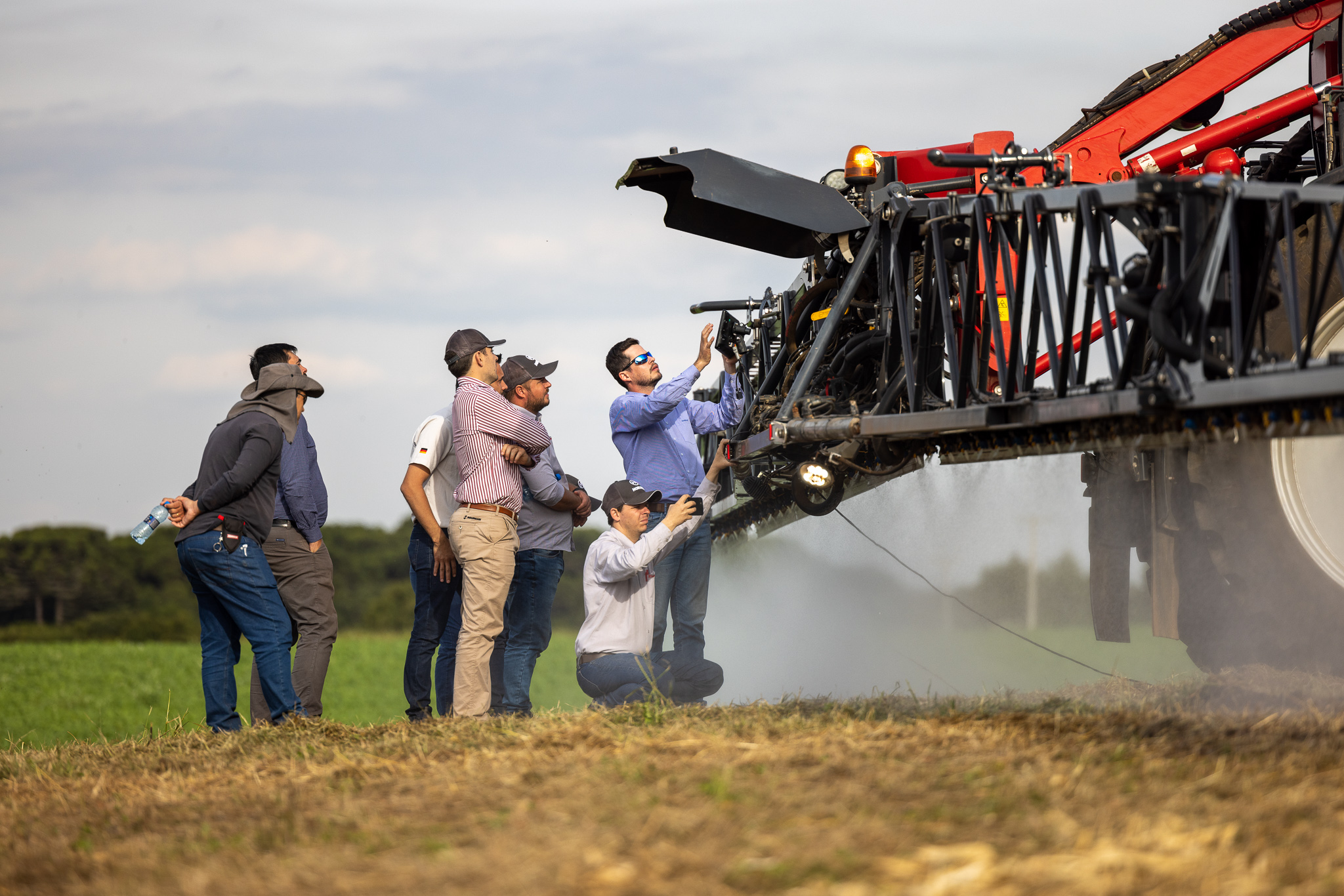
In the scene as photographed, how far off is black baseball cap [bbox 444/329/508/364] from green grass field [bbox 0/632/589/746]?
14.8m

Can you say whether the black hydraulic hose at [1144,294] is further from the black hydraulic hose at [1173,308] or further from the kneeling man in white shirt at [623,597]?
the kneeling man in white shirt at [623,597]

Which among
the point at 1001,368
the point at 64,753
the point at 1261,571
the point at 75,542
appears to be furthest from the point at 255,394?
the point at 75,542

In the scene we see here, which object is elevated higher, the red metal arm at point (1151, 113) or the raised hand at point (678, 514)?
the red metal arm at point (1151, 113)

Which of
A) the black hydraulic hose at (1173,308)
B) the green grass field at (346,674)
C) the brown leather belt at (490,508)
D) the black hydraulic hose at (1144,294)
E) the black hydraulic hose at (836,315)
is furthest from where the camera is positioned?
the green grass field at (346,674)

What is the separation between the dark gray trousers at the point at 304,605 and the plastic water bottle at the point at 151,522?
58cm

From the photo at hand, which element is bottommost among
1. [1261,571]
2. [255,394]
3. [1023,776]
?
[1023,776]

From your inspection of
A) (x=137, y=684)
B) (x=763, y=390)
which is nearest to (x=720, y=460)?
(x=763, y=390)

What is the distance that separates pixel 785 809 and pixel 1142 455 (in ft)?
13.4

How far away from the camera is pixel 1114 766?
12.7 ft

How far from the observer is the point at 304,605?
6.70 meters

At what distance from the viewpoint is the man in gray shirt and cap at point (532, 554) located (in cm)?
700

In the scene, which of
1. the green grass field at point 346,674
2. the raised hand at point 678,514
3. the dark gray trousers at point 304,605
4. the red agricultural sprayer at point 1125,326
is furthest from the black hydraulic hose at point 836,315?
the dark gray trousers at point 304,605

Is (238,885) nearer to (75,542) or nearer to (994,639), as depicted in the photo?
(994,639)

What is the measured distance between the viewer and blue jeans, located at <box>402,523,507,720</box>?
7.00 m
